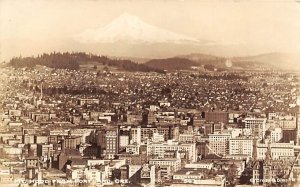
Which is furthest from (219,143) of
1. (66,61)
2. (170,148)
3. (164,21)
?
(66,61)

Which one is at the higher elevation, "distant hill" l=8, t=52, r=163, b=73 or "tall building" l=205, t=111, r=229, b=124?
"distant hill" l=8, t=52, r=163, b=73

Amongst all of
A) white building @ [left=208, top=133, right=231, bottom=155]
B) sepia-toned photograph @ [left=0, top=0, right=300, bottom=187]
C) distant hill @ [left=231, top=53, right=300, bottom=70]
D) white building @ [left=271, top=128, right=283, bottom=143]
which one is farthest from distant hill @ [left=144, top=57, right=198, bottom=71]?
white building @ [left=271, top=128, right=283, bottom=143]

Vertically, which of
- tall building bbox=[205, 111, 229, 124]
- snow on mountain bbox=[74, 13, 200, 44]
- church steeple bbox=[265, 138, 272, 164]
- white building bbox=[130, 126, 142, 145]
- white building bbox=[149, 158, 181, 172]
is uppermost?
snow on mountain bbox=[74, 13, 200, 44]

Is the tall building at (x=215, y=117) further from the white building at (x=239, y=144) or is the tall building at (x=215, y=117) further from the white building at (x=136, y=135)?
the white building at (x=136, y=135)

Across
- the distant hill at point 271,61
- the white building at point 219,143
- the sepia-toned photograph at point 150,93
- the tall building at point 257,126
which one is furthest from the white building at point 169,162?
the distant hill at point 271,61

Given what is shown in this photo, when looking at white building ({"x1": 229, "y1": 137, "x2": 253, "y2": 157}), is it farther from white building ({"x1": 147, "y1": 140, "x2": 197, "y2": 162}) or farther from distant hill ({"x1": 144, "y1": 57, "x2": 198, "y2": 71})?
distant hill ({"x1": 144, "y1": 57, "x2": 198, "y2": 71})

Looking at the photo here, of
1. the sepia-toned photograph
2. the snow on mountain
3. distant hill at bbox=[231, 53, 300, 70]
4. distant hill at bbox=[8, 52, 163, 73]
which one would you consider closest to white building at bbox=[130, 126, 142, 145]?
the sepia-toned photograph

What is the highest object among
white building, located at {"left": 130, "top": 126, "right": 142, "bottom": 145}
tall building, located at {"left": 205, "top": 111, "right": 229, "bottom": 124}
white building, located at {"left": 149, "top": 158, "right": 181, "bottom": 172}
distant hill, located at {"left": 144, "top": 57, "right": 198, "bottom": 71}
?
distant hill, located at {"left": 144, "top": 57, "right": 198, "bottom": 71}

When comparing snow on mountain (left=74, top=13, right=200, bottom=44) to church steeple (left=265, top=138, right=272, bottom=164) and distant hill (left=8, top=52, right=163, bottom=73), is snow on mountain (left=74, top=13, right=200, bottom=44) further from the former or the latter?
church steeple (left=265, top=138, right=272, bottom=164)
